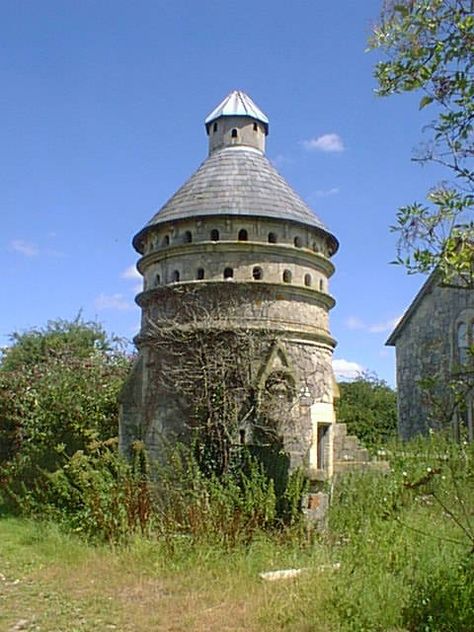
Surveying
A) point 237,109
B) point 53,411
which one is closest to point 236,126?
point 237,109

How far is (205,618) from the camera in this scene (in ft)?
20.7

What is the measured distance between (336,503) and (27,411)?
10.0m

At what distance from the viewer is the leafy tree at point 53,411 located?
15461 mm

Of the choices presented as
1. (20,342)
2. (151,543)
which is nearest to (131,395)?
(151,543)

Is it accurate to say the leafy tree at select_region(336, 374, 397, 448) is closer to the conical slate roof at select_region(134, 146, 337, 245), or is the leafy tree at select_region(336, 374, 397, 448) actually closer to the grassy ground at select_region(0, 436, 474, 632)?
the conical slate roof at select_region(134, 146, 337, 245)

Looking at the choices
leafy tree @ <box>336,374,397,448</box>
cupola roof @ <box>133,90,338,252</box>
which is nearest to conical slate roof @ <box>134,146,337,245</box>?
cupola roof @ <box>133,90,338,252</box>

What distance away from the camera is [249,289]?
1224 centimetres

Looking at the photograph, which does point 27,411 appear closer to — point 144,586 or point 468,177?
point 144,586

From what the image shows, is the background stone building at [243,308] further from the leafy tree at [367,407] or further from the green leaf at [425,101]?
the leafy tree at [367,407]

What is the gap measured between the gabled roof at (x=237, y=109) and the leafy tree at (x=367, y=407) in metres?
17.7

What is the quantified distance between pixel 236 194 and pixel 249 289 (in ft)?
6.48

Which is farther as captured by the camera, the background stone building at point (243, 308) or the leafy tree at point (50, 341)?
the leafy tree at point (50, 341)

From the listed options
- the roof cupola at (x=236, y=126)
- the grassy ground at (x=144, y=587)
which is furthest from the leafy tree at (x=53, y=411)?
the roof cupola at (x=236, y=126)

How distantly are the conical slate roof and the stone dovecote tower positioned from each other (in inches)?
1.1
